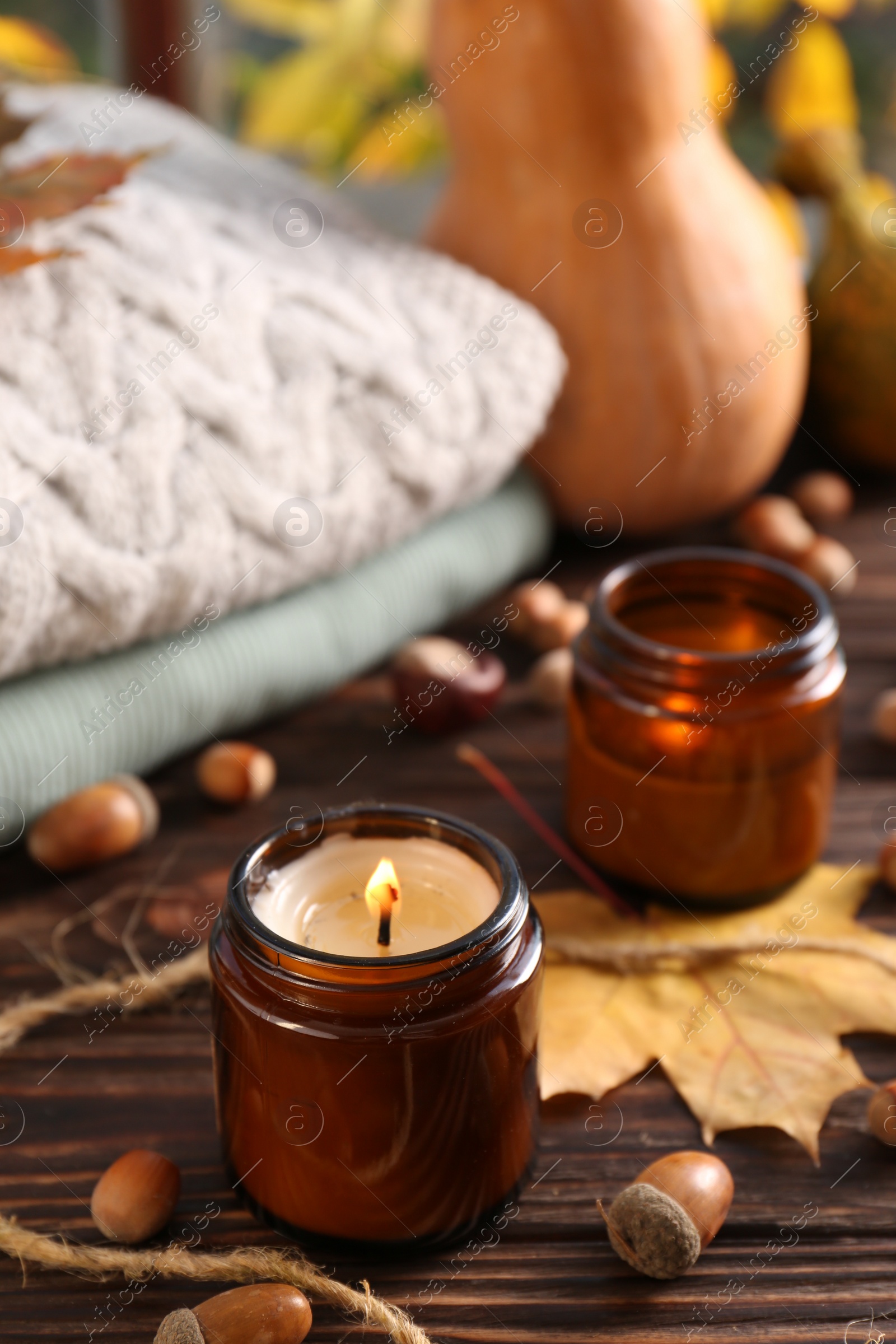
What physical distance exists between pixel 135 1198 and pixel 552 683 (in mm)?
393

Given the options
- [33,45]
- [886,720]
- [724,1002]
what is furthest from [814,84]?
[724,1002]

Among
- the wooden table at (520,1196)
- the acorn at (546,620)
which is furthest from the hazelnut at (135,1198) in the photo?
the acorn at (546,620)

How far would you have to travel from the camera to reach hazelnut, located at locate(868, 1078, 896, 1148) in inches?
18.7

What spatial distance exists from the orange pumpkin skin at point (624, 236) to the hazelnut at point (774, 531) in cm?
4

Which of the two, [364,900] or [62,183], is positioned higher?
[62,183]

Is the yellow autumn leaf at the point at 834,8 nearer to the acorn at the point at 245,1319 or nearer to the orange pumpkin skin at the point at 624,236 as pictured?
the orange pumpkin skin at the point at 624,236

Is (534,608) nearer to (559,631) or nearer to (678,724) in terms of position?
(559,631)

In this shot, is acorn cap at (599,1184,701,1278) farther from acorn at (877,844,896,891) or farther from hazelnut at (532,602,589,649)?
hazelnut at (532,602,589,649)

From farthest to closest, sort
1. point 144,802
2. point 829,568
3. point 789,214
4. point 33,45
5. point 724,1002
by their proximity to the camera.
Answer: point 33,45, point 789,214, point 829,568, point 144,802, point 724,1002

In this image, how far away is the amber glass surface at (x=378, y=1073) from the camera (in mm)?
396

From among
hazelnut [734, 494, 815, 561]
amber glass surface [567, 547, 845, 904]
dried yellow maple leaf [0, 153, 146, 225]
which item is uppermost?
dried yellow maple leaf [0, 153, 146, 225]

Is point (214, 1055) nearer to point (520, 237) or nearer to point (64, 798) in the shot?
point (64, 798)

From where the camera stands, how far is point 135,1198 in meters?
0.44

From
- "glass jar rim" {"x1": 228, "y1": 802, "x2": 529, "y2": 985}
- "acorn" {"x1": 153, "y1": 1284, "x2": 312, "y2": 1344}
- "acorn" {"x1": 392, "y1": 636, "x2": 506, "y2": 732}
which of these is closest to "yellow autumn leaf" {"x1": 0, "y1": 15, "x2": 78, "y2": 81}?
"acorn" {"x1": 392, "y1": 636, "x2": 506, "y2": 732}
